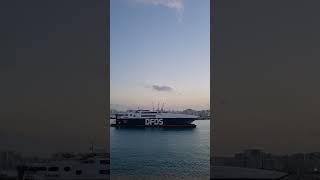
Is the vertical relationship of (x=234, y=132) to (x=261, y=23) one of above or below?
below

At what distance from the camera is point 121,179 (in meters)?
6.55

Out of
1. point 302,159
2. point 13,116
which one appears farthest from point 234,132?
point 13,116

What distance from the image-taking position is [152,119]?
7.86m

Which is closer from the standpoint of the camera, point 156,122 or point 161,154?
point 161,154

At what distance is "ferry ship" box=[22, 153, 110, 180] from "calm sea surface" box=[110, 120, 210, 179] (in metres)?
0.72

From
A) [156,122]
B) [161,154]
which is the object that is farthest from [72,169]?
[156,122]

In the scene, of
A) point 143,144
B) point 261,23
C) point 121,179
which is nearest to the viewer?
point 261,23

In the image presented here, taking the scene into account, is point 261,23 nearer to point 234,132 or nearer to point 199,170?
point 234,132

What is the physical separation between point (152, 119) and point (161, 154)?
2.70 feet

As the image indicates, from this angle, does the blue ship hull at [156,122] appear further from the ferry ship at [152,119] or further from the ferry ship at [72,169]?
the ferry ship at [72,169]

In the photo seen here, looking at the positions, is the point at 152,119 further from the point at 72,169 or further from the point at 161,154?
the point at 72,169

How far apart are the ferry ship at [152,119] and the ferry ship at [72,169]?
1.33 meters

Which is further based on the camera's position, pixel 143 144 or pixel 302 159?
pixel 143 144

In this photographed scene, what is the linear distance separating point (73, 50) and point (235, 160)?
236 cm
